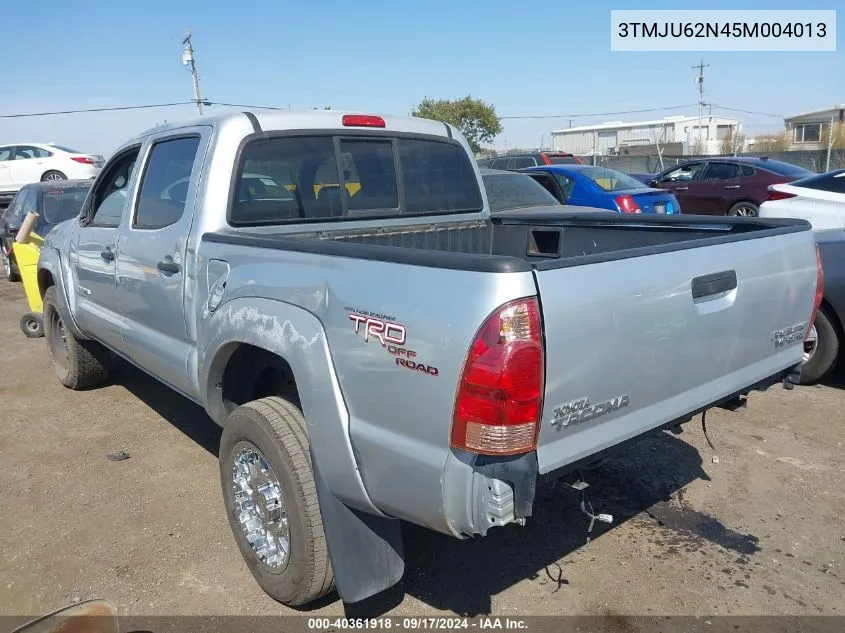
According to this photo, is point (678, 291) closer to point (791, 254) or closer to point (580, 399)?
point (580, 399)

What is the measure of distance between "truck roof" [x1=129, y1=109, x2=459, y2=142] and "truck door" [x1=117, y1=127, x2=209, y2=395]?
0.07m

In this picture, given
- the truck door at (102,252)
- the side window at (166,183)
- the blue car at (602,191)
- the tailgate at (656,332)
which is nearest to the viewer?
the tailgate at (656,332)

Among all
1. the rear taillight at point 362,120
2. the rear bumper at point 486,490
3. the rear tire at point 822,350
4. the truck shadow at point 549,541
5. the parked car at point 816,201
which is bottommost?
the truck shadow at point 549,541

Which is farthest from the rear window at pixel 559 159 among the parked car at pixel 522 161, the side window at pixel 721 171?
the side window at pixel 721 171

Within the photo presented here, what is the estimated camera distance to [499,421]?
6.69ft

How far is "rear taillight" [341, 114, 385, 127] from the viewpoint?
12.5 feet

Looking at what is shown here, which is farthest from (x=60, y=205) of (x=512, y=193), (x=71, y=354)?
(x=512, y=193)

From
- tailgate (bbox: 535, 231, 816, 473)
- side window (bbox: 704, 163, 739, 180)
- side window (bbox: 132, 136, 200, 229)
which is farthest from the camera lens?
side window (bbox: 704, 163, 739, 180)

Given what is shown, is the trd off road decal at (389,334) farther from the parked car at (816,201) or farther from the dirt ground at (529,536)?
the parked car at (816,201)

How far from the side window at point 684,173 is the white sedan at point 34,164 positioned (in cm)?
1500

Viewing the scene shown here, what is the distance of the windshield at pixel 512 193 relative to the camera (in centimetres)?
824

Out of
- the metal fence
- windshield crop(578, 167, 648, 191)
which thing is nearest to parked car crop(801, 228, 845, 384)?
windshield crop(578, 167, 648, 191)

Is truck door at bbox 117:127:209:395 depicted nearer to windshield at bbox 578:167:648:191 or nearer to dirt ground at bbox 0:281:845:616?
dirt ground at bbox 0:281:845:616

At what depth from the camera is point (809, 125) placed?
52969 millimetres
